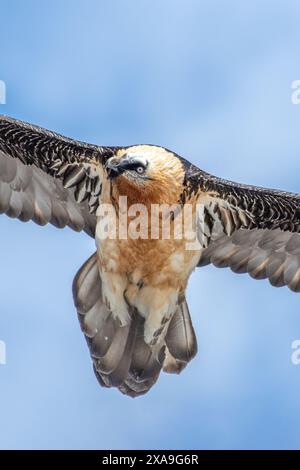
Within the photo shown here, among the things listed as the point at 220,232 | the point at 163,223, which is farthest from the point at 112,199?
the point at 220,232

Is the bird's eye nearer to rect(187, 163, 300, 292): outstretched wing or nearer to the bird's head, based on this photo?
the bird's head

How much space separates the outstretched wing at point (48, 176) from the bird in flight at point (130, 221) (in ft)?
0.04

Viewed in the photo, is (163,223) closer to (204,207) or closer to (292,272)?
(204,207)

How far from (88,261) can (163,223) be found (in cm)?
151

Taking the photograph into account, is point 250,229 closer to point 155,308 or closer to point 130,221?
point 155,308

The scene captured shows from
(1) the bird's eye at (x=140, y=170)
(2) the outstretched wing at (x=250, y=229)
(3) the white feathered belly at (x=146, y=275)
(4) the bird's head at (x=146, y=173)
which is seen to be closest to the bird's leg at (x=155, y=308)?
(3) the white feathered belly at (x=146, y=275)

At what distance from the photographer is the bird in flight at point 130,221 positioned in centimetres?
1936

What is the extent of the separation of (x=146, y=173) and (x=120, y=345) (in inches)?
101

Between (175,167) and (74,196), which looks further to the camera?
(74,196)

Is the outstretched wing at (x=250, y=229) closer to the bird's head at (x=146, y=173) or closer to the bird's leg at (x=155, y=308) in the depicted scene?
the bird's head at (x=146, y=173)

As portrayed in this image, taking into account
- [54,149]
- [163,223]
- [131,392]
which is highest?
[54,149]

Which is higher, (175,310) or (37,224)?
(37,224)

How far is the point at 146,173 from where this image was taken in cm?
1912

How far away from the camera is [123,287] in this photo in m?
19.9
